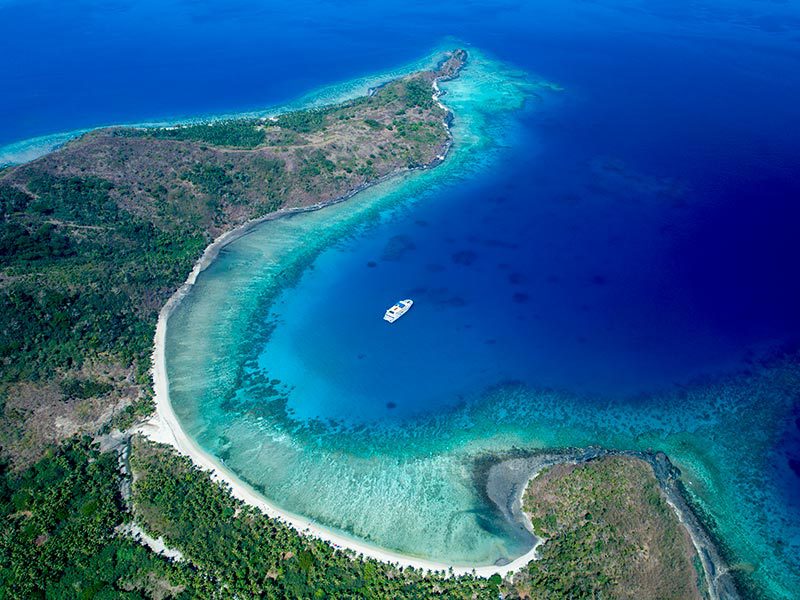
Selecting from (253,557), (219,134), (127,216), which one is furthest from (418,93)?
(253,557)

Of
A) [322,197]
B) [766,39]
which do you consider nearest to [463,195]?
[322,197]

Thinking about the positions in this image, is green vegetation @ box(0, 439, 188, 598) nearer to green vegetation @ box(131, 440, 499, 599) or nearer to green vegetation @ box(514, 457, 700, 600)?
green vegetation @ box(131, 440, 499, 599)

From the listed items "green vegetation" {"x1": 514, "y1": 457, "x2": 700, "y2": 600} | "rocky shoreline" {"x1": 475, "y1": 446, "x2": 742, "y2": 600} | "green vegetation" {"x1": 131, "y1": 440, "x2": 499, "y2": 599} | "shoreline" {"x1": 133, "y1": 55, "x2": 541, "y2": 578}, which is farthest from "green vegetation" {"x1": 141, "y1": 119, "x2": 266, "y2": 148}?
"green vegetation" {"x1": 514, "y1": 457, "x2": 700, "y2": 600}

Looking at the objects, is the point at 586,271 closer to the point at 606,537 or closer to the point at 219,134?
the point at 606,537

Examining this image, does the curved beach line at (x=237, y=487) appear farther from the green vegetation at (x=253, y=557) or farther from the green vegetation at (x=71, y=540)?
the green vegetation at (x=71, y=540)

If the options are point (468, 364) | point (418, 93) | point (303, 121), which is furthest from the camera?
point (418, 93)

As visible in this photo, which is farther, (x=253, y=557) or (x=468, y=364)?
(x=468, y=364)
